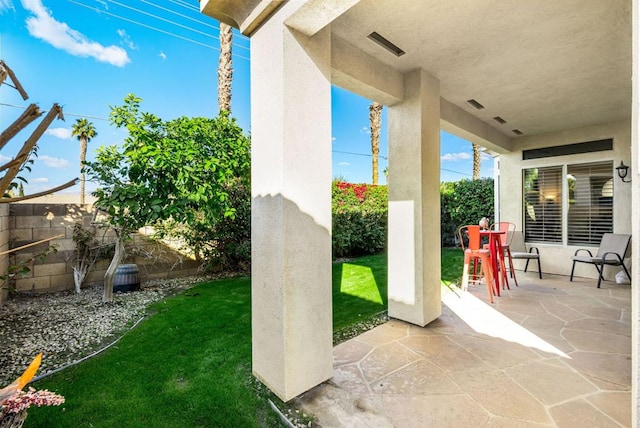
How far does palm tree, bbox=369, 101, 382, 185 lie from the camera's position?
16.7 meters

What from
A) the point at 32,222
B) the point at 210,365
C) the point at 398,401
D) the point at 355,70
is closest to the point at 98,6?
the point at 32,222

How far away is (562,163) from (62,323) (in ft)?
35.9

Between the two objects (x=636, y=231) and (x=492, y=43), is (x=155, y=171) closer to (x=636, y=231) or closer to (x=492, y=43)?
(x=492, y=43)

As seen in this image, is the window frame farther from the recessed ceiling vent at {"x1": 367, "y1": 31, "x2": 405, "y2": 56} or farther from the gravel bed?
the gravel bed

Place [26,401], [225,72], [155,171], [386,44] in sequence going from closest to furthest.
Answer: [26,401]
[386,44]
[155,171]
[225,72]

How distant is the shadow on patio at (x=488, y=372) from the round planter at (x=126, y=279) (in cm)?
475

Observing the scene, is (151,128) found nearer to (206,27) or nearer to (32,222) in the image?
(32,222)

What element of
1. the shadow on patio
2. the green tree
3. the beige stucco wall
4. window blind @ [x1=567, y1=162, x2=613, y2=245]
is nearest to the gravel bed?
the green tree

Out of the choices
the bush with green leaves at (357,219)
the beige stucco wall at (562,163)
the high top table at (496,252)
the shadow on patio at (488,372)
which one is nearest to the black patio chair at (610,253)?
the beige stucco wall at (562,163)

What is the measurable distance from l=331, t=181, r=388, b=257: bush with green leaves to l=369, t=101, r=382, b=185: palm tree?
5281mm

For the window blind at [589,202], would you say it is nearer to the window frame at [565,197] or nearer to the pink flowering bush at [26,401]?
the window frame at [565,197]

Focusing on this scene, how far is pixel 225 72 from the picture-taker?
381 inches

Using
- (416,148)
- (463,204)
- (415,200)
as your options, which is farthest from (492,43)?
(463,204)

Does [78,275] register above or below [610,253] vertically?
below
